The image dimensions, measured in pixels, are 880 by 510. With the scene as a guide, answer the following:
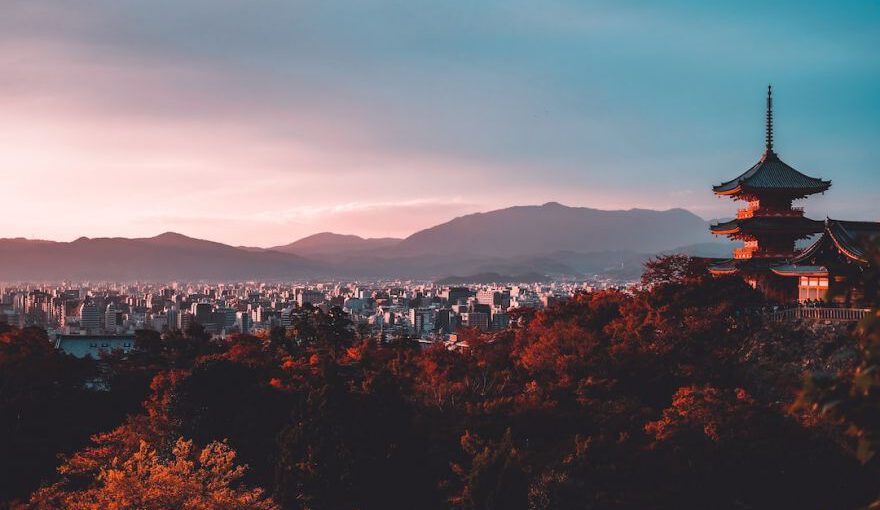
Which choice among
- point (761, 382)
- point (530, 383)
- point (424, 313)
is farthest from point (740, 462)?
point (424, 313)

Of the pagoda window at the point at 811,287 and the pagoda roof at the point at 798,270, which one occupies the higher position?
the pagoda roof at the point at 798,270

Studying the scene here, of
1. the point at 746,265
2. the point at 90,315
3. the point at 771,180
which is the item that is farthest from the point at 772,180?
the point at 90,315

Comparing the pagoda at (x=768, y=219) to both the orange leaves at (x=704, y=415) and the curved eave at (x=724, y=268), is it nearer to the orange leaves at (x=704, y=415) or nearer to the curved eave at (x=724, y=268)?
the curved eave at (x=724, y=268)

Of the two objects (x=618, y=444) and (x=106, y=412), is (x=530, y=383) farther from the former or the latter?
(x=106, y=412)

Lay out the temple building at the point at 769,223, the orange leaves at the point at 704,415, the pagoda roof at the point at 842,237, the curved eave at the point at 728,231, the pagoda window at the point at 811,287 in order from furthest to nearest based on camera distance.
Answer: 1. the curved eave at the point at 728,231
2. the temple building at the point at 769,223
3. the pagoda window at the point at 811,287
4. the pagoda roof at the point at 842,237
5. the orange leaves at the point at 704,415

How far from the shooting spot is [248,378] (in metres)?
20.5

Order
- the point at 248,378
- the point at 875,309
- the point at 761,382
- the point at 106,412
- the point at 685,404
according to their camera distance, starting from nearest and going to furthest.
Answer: the point at 875,309 < the point at 685,404 < the point at 761,382 < the point at 248,378 < the point at 106,412

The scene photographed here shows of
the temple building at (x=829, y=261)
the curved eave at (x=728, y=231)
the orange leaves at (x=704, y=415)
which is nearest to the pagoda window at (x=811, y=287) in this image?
the temple building at (x=829, y=261)

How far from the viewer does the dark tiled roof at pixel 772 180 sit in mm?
24000

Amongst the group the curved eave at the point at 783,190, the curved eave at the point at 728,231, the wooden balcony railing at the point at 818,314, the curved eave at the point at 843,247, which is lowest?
the wooden balcony railing at the point at 818,314

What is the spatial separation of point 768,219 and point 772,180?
1163 mm

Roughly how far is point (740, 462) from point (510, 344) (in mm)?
10770

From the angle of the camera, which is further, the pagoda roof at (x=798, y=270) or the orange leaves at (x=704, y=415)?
the pagoda roof at (x=798, y=270)

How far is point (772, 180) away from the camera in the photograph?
958 inches
